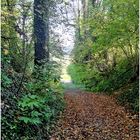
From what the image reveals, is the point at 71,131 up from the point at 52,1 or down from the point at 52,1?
down

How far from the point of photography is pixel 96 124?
8211 millimetres

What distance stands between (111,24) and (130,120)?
4804 millimetres

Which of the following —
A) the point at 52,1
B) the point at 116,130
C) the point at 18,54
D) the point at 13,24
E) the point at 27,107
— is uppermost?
the point at 52,1

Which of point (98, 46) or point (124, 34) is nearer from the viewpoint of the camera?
point (124, 34)

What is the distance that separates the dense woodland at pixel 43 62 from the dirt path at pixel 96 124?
0.33 m

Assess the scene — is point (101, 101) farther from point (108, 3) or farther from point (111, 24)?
point (108, 3)

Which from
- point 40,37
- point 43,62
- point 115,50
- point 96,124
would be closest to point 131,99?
point 43,62

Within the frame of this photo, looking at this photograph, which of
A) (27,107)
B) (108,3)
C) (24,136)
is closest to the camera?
(24,136)

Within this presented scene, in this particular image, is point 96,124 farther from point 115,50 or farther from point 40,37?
point 115,50

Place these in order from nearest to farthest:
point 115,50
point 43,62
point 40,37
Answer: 1. point 43,62
2. point 40,37
3. point 115,50

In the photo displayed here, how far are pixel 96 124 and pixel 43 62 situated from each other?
330cm

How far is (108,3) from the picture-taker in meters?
13.3

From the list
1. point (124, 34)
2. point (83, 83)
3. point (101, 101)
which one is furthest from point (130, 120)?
point (83, 83)

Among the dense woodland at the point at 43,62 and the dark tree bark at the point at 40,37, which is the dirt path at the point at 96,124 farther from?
the dark tree bark at the point at 40,37
